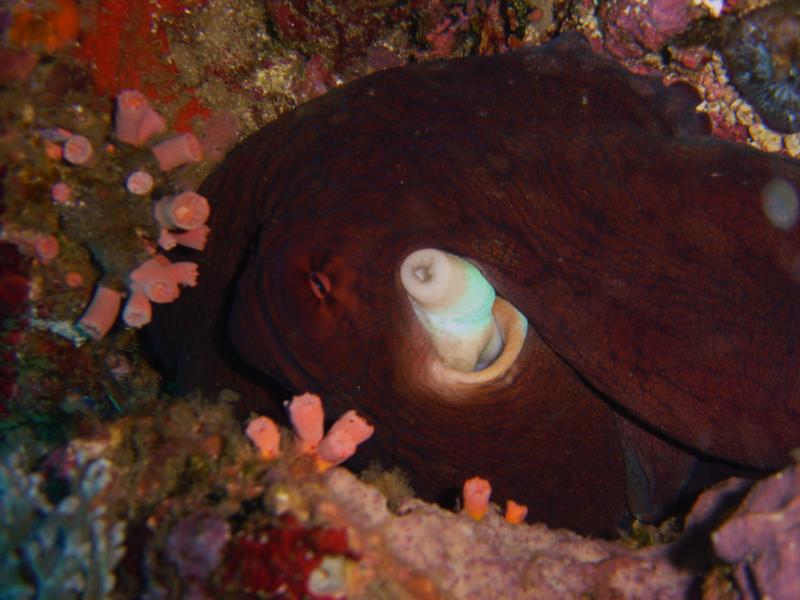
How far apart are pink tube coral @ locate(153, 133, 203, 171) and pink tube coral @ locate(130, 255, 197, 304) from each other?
1.69ft

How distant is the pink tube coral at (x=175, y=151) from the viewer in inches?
126

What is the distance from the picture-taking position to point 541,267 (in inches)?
114

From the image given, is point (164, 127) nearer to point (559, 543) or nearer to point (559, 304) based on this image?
point (559, 304)

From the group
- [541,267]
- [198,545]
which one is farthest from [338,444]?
[541,267]

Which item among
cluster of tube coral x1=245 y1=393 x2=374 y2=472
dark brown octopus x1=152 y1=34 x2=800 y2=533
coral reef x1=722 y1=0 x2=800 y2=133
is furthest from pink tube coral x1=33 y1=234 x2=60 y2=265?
coral reef x1=722 y1=0 x2=800 y2=133

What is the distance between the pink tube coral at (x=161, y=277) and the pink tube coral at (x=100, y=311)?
0.16m

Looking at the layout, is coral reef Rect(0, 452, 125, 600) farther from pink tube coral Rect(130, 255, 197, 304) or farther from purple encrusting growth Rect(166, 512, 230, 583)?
pink tube coral Rect(130, 255, 197, 304)

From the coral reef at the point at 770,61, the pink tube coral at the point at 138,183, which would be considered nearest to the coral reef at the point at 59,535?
the pink tube coral at the point at 138,183

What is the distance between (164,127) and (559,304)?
7.96 feet

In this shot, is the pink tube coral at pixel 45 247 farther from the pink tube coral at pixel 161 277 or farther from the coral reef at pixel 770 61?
the coral reef at pixel 770 61

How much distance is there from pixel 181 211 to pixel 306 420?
141cm

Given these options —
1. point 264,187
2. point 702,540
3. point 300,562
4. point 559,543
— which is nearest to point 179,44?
point 264,187

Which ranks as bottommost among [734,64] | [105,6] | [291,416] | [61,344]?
[61,344]

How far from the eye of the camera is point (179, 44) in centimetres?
349
